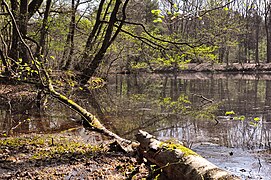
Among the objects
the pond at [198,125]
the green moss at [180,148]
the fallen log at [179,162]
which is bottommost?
the pond at [198,125]

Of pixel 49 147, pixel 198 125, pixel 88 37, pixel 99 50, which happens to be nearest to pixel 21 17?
pixel 99 50

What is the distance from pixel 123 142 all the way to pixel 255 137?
3.65 meters

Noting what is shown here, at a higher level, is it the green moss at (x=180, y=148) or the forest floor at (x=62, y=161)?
the green moss at (x=180, y=148)

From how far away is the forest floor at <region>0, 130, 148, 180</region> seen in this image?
450 centimetres

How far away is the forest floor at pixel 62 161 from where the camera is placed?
4.50 metres

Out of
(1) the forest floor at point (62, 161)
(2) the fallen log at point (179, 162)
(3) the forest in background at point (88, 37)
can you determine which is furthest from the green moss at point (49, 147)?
(3) the forest in background at point (88, 37)

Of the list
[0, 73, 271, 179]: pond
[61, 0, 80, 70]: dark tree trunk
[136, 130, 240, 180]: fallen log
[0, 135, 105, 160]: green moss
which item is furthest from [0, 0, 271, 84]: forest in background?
[136, 130, 240, 180]: fallen log

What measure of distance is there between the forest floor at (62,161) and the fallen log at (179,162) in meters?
0.29

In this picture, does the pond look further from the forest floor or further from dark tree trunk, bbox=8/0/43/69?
dark tree trunk, bbox=8/0/43/69

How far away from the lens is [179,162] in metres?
4.14

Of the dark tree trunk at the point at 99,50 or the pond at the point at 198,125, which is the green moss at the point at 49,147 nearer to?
the pond at the point at 198,125

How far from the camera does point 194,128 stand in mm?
8828

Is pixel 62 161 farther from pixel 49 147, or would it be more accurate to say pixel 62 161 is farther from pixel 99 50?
pixel 99 50

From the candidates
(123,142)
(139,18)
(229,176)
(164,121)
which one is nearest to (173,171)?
(229,176)
